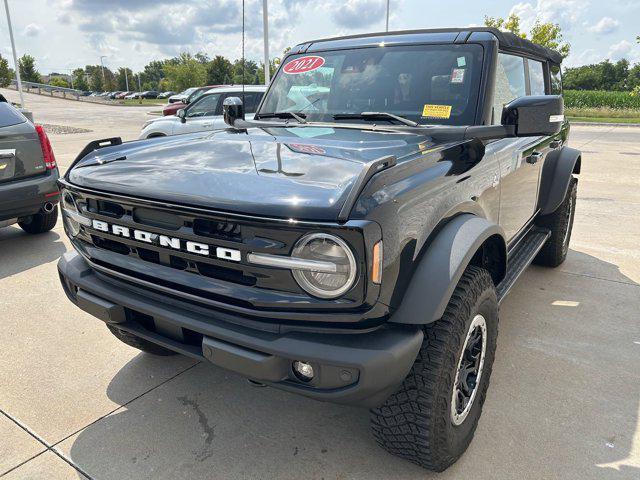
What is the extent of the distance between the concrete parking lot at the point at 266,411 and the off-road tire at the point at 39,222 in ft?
5.86

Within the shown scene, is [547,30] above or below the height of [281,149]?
above

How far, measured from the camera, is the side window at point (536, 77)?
3828 mm

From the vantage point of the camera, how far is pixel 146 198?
2006 mm

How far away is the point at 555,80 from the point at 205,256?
423 centimetres

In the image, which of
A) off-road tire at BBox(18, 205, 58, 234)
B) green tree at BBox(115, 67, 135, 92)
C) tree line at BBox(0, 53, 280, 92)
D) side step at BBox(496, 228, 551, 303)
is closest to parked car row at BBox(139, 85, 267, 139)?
off-road tire at BBox(18, 205, 58, 234)

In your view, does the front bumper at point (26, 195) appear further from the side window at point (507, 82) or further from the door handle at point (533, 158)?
the door handle at point (533, 158)

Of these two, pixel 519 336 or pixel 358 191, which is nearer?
pixel 358 191

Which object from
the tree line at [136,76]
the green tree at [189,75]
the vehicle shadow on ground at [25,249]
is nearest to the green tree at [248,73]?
the vehicle shadow on ground at [25,249]

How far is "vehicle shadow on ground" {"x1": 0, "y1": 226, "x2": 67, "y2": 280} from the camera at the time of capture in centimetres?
467

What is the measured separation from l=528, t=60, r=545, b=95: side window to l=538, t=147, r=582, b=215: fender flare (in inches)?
20.6

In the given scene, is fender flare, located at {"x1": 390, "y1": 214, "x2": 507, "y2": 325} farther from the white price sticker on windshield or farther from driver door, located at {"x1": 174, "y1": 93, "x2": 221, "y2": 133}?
driver door, located at {"x1": 174, "y1": 93, "x2": 221, "y2": 133}

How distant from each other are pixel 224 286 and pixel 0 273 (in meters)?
3.61

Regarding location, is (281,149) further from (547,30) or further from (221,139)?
(547,30)

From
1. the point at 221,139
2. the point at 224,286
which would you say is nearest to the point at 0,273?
the point at 221,139
